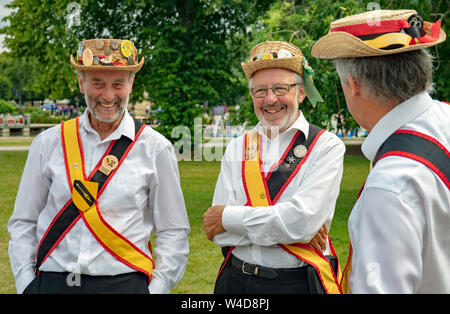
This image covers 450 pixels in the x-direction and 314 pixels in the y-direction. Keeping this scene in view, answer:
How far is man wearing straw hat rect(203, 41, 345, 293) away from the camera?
2.83 m

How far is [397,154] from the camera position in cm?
171

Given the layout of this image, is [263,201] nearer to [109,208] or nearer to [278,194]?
[278,194]

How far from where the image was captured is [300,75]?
327 cm

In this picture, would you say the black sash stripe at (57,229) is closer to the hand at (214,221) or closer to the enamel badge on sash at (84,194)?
the enamel badge on sash at (84,194)

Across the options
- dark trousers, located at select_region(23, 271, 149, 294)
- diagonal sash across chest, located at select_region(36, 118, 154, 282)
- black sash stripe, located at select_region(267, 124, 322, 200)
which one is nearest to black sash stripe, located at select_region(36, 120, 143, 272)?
diagonal sash across chest, located at select_region(36, 118, 154, 282)

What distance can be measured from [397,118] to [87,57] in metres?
1.92

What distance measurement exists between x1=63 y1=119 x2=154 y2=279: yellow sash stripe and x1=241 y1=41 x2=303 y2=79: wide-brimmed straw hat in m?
1.22

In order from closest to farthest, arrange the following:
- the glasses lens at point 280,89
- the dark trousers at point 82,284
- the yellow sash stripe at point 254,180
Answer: the dark trousers at point 82,284 < the yellow sash stripe at point 254,180 < the glasses lens at point 280,89

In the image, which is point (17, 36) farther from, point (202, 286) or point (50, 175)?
point (50, 175)

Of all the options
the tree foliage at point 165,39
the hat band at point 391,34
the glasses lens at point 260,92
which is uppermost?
the hat band at point 391,34

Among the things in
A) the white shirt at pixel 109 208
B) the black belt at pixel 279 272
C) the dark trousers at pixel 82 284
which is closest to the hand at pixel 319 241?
the black belt at pixel 279 272

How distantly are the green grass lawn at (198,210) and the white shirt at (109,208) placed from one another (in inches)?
124

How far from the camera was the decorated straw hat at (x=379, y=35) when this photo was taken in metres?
1.90
